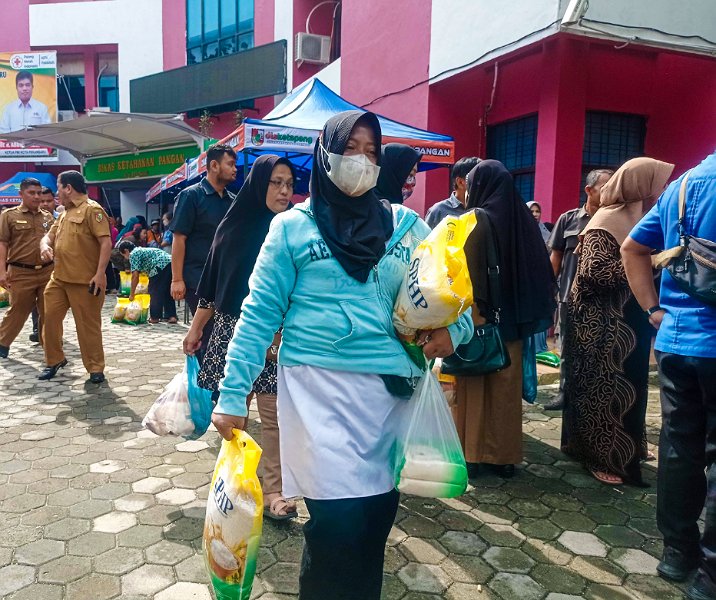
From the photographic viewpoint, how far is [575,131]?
715 centimetres

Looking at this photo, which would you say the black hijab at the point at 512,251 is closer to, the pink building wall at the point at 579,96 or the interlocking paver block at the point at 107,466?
the interlocking paver block at the point at 107,466

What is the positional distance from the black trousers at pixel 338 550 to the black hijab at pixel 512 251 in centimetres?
177

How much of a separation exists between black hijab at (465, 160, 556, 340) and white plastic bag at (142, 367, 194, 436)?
1.70 meters

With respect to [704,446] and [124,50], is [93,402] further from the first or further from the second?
[124,50]

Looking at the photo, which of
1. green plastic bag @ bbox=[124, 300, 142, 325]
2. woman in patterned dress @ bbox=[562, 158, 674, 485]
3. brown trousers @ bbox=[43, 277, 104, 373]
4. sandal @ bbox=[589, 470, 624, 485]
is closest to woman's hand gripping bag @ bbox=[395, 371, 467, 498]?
woman in patterned dress @ bbox=[562, 158, 674, 485]

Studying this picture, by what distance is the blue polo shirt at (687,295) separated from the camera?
7.54ft

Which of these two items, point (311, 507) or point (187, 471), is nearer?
point (311, 507)

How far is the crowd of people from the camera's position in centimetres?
178

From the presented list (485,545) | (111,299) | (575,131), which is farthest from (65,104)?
(485,545)

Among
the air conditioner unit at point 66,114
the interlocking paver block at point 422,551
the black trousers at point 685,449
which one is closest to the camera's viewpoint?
the black trousers at point 685,449

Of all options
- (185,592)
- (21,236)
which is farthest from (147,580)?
(21,236)

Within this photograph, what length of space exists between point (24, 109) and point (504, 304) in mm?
24129

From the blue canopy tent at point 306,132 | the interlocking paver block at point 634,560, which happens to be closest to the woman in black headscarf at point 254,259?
the interlocking paver block at point 634,560

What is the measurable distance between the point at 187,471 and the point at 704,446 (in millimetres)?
2731
